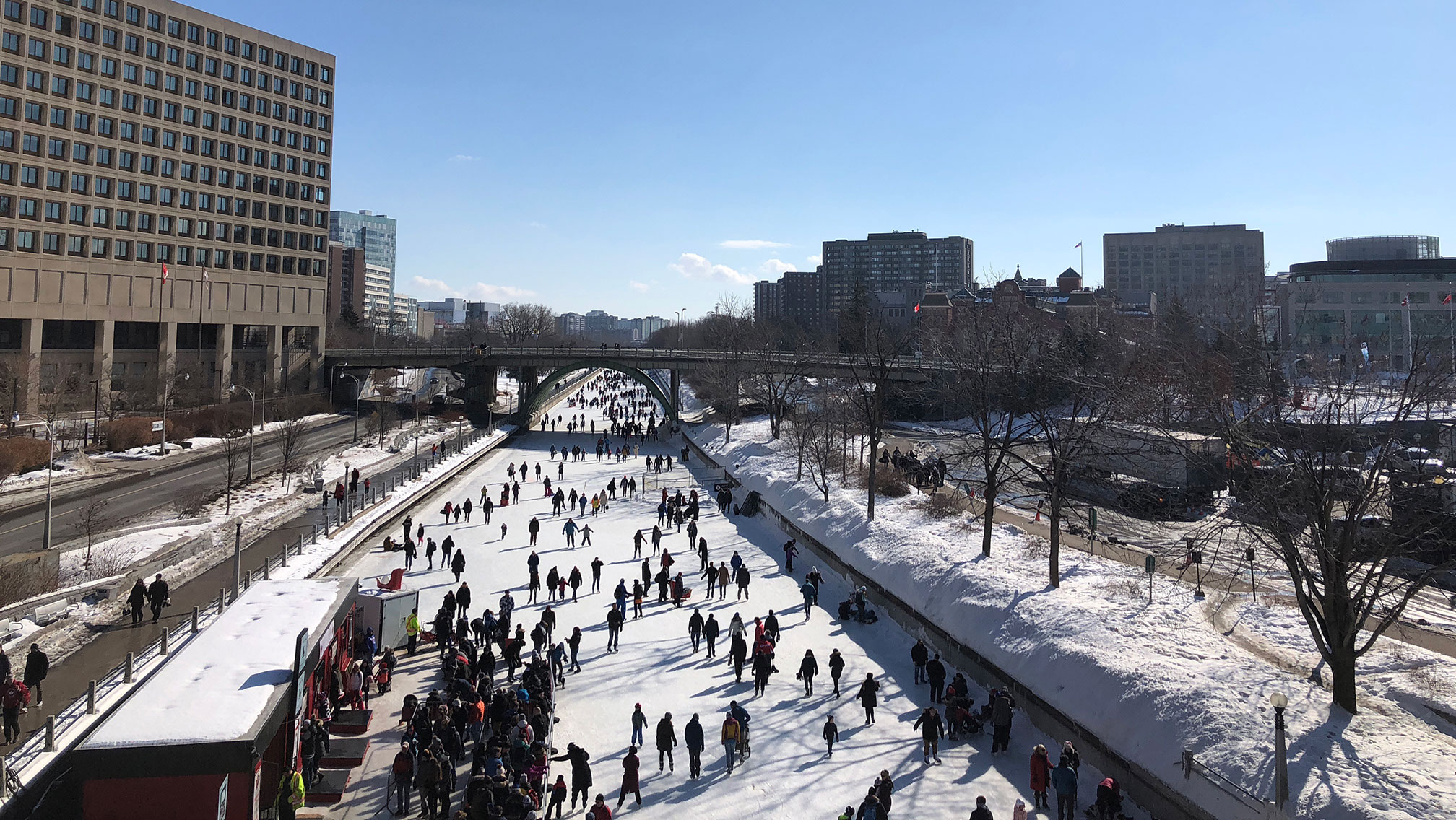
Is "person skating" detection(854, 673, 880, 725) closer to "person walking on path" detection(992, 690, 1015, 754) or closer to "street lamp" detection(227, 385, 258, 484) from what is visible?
"person walking on path" detection(992, 690, 1015, 754)

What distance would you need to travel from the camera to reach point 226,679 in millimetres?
10656

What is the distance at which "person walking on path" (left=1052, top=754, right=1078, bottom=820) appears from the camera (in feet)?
38.4

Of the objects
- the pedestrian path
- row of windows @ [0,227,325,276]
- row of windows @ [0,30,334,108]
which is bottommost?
the pedestrian path

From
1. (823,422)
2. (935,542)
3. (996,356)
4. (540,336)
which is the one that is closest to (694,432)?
(823,422)

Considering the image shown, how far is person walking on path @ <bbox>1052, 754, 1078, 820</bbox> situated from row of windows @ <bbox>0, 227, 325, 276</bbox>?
6253cm

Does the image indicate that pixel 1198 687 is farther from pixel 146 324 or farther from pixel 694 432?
pixel 146 324

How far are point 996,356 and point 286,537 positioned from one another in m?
23.4

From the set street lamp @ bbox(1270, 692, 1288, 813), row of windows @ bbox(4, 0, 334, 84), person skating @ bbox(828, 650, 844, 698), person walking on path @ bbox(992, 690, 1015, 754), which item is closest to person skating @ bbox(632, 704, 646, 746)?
person skating @ bbox(828, 650, 844, 698)

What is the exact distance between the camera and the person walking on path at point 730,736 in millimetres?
13023

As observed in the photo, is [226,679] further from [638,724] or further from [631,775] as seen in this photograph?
[638,724]

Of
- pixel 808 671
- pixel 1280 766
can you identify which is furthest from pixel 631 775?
pixel 1280 766

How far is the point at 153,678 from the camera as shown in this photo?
34.8ft

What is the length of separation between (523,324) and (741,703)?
4651 inches

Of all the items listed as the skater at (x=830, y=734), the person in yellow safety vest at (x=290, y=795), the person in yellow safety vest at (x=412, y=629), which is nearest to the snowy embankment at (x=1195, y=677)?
the skater at (x=830, y=734)
